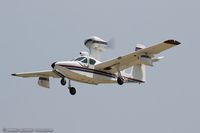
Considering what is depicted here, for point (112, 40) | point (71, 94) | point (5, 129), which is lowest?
point (5, 129)

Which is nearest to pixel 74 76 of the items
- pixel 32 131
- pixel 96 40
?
pixel 96 40

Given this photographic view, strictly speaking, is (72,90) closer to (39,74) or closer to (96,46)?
(96,46)

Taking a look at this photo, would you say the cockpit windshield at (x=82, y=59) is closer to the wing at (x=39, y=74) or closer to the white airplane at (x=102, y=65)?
the white airplane at (x=102, y=65)

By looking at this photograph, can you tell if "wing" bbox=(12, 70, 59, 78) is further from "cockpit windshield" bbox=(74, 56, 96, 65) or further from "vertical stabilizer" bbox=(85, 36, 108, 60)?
"cockpit windshield" bbox=(74, 56, 96, 65)

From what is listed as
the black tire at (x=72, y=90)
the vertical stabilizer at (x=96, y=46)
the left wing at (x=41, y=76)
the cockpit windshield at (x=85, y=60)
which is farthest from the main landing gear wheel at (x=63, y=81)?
the left wing at (x=41, y=76)

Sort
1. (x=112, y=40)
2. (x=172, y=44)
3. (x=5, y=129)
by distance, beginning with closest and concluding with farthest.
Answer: (x=5, y=129) < (x=172, y=44) < (x=112, y=40)

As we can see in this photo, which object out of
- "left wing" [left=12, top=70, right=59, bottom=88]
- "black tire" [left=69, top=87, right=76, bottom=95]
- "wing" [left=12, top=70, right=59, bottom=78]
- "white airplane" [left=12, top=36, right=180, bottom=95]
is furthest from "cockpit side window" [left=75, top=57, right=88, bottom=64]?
"left wing" [left=12, top=70, right=59, bottom=88]

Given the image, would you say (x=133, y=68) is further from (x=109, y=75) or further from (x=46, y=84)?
(x=46, y=84)

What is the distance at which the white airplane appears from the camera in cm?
4803

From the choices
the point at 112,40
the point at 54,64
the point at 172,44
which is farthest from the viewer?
the point at 112,40

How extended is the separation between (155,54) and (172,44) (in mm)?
3036

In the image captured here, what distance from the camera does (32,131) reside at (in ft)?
137

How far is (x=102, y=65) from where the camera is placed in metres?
50.4

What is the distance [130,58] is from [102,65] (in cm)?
246
